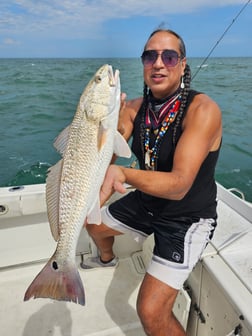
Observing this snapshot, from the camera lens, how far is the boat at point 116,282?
7.13ft

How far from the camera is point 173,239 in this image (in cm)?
247

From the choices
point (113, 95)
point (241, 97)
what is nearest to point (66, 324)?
point (113, 95)

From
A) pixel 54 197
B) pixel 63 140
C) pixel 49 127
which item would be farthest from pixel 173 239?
pixel 49 127

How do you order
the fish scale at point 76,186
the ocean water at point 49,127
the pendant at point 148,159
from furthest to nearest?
the ocean water at point 49,127, the pendant at point 148,159, the fish scale at point 76,186

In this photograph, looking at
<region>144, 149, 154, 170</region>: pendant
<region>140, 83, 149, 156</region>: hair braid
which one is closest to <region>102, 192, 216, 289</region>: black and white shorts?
<region>144, 149, 154, 170</region>: pendant

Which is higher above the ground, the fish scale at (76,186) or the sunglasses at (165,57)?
the sunglasses at (165,57)

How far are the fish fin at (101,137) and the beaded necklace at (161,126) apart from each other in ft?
2.46

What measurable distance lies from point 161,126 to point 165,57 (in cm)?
53

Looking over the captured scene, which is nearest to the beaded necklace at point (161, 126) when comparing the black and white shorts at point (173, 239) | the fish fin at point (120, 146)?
the black and white shorts at point (173, 239)

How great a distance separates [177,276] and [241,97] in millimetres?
17856

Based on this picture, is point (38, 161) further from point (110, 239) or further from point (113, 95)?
point (113, 95)

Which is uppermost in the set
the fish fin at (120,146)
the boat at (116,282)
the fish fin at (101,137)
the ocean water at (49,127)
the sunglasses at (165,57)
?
the sunglasses at (165,57)

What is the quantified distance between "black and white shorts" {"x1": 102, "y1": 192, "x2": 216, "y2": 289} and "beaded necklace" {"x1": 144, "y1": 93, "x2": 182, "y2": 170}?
0.46 m

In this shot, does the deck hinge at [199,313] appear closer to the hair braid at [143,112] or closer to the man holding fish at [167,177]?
the man holding fish at [167,177]
